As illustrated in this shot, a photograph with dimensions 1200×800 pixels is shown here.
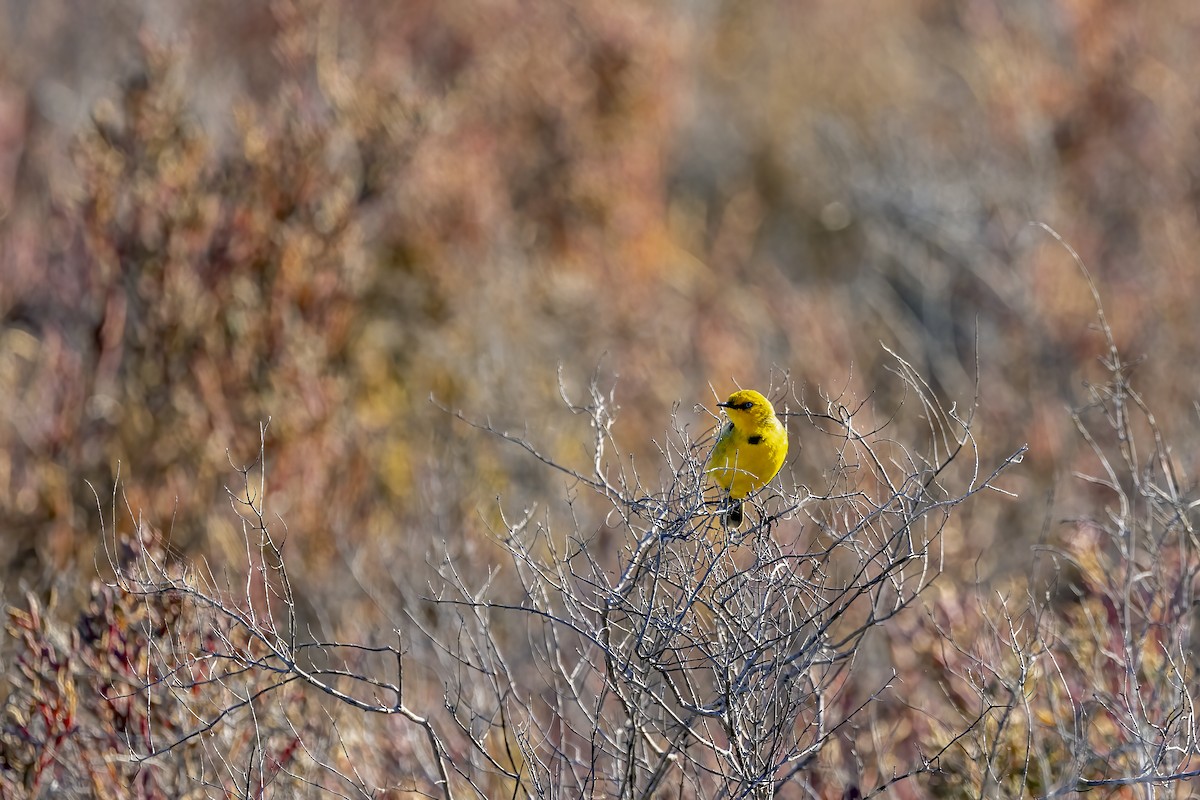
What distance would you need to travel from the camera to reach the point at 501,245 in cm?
1428

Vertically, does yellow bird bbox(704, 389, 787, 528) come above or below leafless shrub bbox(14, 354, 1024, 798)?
above

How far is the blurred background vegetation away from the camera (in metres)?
10.6

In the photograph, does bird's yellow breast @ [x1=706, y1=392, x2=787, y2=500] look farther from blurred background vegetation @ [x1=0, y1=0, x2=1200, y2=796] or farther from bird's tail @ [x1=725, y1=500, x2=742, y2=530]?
blurred background vegetation @ [x1=0, y1=0, x2=1200, y2=796]

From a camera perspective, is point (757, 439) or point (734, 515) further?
point (757, 439)

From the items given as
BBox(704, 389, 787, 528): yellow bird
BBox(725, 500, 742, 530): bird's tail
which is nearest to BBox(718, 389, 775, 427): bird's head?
BBox(704, 389, 787, 528): yellow bird

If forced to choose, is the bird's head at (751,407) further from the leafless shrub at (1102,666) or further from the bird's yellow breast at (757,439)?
the leafless shrub at (1102,666)

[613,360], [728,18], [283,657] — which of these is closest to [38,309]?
[613,360]

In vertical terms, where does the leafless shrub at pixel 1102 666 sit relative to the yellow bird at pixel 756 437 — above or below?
below

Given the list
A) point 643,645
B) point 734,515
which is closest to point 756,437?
point 734,515

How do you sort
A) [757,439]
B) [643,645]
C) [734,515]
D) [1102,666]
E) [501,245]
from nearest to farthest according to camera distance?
1. [643,645]
2. [734,515]
3. [757,439]
4. [1102,666]
5. [501,245]

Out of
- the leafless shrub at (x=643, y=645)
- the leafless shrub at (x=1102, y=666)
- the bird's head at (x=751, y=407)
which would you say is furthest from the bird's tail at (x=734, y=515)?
the bird's head at (x=751, y=407)

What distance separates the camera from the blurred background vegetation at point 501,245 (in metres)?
10.6

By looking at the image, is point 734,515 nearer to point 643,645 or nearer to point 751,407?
point 643,645

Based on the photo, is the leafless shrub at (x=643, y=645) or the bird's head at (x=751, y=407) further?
the bird's head at (x=751, y=407)
